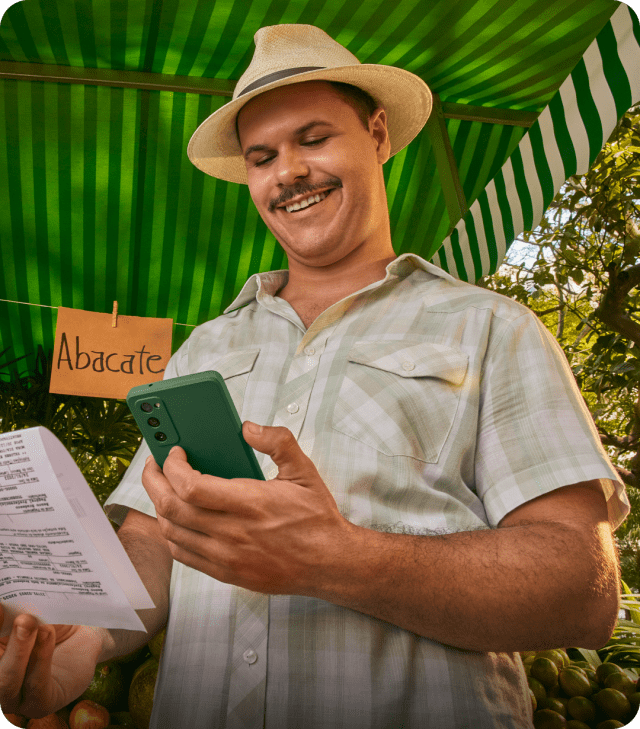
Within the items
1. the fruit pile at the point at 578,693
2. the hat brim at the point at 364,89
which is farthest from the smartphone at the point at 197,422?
the fruit pile at the point at 578,693

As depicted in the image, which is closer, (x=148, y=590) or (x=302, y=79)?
(x=148, y=590)

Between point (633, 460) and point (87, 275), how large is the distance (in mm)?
3207

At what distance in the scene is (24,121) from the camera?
2.21m

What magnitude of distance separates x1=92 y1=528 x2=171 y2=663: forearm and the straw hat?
1.07 m

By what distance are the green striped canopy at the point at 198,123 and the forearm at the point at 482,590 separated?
1.21m

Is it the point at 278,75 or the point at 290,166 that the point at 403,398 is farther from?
the point at 278,75

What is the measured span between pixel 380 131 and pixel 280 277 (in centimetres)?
49

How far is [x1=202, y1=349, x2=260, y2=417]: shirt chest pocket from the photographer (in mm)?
1361

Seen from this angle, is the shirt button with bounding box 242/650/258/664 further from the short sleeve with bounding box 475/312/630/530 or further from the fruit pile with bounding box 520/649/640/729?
the fruit pile with bounding box 520/649/640/729

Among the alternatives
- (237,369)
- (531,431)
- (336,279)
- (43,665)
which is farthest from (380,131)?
(43,665)

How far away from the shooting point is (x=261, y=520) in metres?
0.83

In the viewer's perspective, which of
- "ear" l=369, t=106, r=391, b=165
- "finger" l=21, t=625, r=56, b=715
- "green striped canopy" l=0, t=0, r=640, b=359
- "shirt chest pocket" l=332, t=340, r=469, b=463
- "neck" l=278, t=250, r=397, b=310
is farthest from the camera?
"green striped canopy" l=0, t=0, r=640, b=359

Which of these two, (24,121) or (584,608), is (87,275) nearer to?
(24,121)

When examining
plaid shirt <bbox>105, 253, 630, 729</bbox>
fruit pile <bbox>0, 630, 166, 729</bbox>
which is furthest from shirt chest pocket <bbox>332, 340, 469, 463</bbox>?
fruit pile <bbox>0, 630, 166, 729</bbox>
